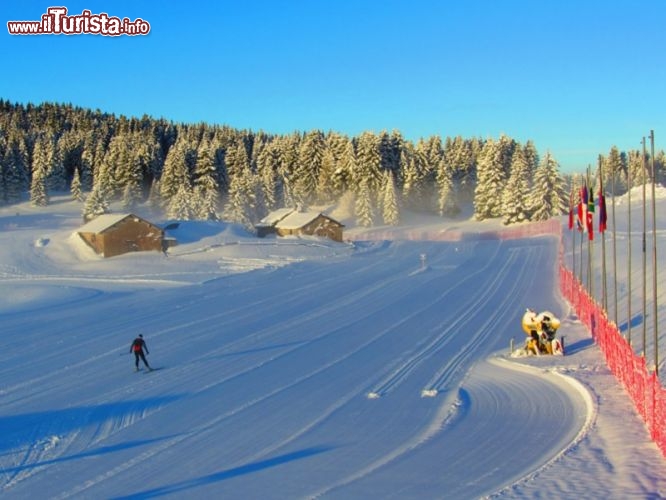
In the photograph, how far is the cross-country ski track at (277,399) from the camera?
12070mm

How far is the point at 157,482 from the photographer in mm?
11891

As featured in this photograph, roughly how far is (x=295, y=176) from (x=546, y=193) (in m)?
36.4

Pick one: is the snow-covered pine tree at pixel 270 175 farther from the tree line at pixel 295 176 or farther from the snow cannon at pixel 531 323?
the snow cannon at pixel 531 323

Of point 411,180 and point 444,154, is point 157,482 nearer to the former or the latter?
point 411,180

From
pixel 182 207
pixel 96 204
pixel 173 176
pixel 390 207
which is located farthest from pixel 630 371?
pixel 173 176

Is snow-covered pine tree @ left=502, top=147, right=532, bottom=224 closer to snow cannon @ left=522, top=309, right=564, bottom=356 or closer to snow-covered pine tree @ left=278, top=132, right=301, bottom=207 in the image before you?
snow-covered pine tree @ left=278, top=132, right=301, bottom=207

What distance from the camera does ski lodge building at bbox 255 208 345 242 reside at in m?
67.3

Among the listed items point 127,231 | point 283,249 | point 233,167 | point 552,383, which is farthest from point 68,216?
point 552,383

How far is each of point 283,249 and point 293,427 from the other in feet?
133

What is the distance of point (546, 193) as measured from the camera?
7369 centimetres

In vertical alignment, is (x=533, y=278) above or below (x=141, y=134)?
below

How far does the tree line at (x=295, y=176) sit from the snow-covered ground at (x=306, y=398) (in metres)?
39.5

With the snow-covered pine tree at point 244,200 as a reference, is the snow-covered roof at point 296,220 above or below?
below

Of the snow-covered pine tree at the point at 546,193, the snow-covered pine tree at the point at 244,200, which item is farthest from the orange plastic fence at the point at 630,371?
the snow-covered pine tree at the point at 244,200
